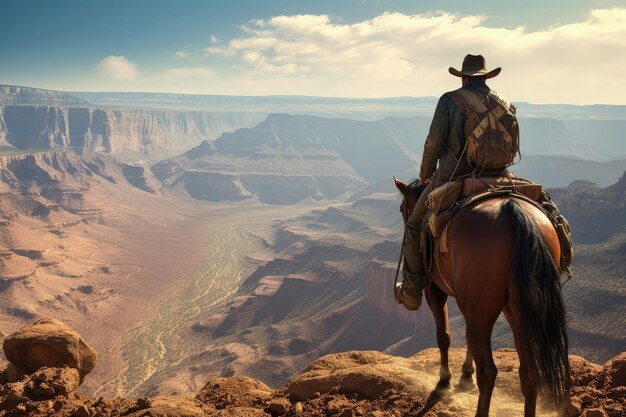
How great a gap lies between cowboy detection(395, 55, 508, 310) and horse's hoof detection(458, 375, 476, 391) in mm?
1537

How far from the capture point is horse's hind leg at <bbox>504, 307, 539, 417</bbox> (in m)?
5.36

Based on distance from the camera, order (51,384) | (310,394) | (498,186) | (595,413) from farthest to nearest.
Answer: (310,394) → (51,384) → (498,186) → (595,413)

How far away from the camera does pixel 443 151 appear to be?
750cm

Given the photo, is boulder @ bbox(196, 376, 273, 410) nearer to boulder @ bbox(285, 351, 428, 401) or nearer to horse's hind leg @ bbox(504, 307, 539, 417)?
boulder @ bbox(285, 351, 428, 401)

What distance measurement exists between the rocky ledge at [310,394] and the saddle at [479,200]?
222 centimetres

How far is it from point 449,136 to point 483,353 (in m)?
3.22

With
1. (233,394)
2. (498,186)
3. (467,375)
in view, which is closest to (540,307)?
(498,186)

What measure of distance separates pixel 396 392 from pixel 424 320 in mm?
45170

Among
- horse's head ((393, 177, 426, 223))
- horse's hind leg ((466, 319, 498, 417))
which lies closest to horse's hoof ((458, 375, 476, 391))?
horse's hind leg ((466, 319, 498, 417))

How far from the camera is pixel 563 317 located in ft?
17.6

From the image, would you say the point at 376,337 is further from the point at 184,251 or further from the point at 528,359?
the point at 184,251

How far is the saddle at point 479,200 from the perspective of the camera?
20.6ft

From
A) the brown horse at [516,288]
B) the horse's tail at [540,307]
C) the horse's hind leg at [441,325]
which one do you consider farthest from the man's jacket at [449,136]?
the horse's tail at [540,307]

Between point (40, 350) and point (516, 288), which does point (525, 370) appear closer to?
point (516, 288)
